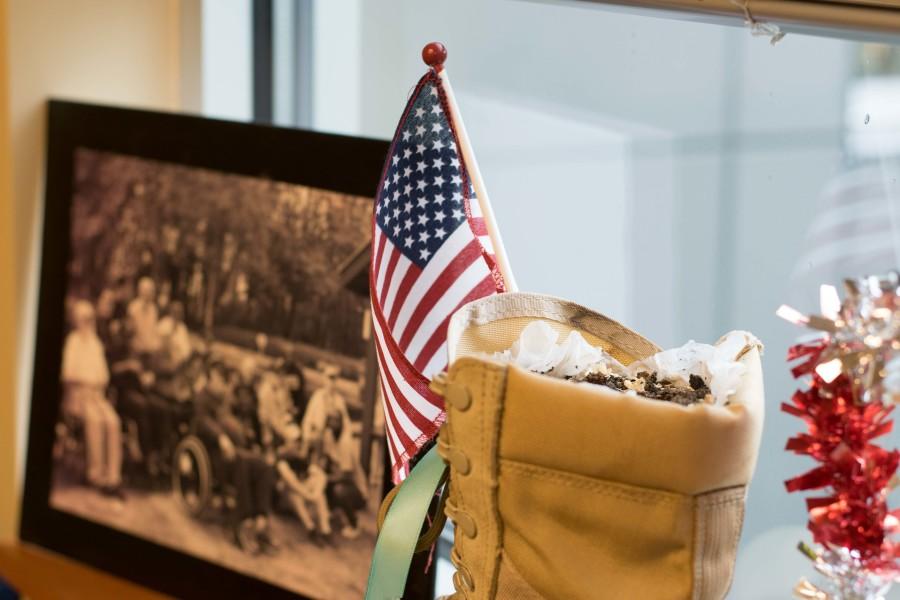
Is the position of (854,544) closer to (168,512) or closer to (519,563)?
(519,563)

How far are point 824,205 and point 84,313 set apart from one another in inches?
37.5

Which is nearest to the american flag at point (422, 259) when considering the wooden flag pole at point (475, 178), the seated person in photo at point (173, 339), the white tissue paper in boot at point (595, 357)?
the wooden flag pole at point (475, 178)

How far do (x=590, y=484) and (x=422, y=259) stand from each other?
0.94ft

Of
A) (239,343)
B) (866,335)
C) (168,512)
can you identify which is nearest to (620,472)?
(866,335)

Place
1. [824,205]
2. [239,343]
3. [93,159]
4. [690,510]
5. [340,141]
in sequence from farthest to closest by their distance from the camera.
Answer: [93,159] < [239,343] < [340,141] < [824,205] < [690,510]

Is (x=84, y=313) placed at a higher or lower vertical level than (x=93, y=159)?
lower

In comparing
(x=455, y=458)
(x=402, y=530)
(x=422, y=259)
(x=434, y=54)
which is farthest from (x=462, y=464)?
(x=434, y=54)

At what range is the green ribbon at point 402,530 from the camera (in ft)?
2.51

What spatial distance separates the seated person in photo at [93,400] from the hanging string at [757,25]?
944 millimetres

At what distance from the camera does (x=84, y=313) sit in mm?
1421

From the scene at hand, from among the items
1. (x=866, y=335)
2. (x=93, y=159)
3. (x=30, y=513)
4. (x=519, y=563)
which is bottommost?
(x=30, y=513)

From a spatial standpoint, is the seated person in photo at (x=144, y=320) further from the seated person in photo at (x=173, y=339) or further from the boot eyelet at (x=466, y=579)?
the boot eyelet at (x=466, y=579)

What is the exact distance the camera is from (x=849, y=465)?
66 cm

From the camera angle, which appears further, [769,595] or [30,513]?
[30,513]
